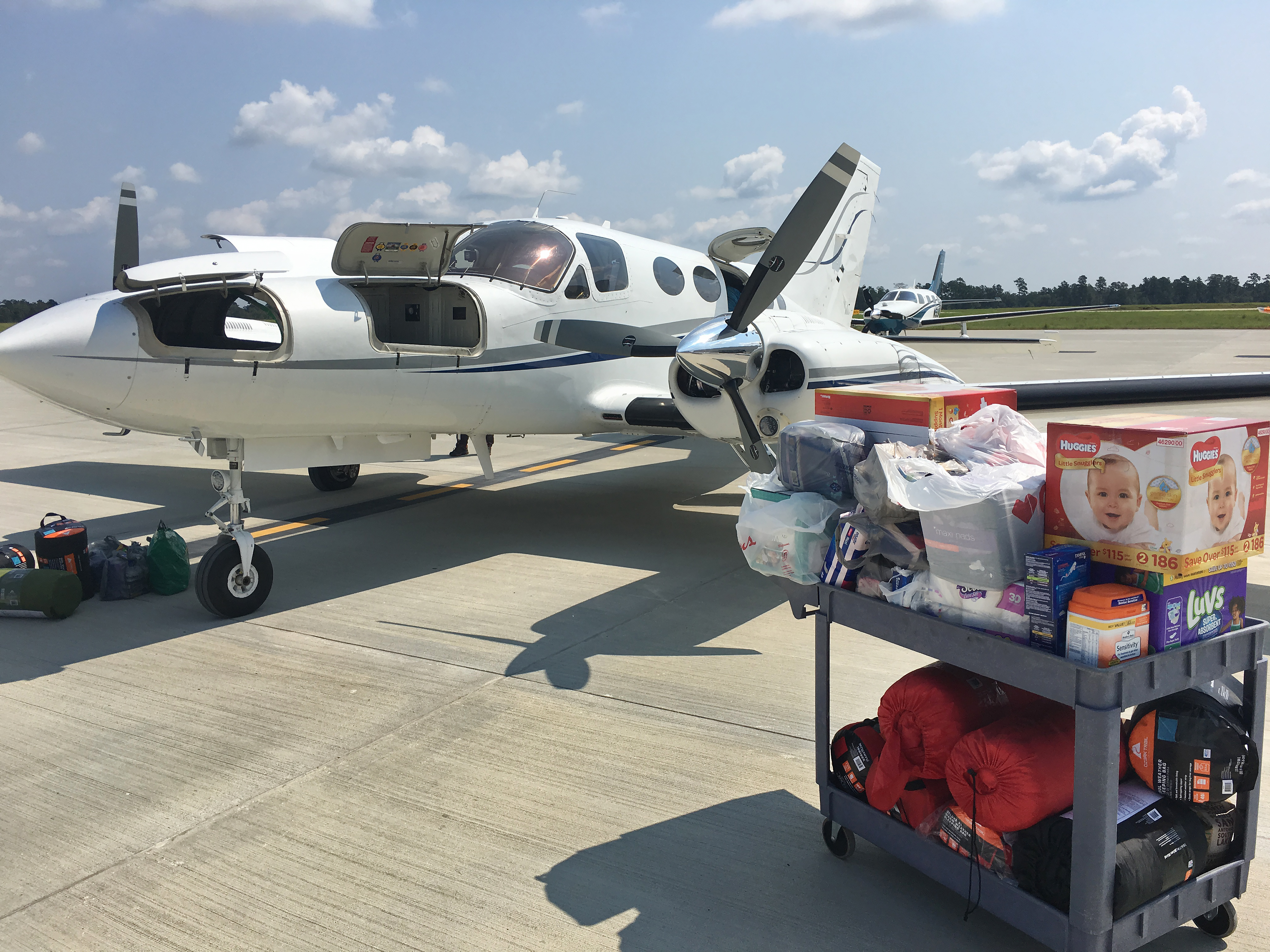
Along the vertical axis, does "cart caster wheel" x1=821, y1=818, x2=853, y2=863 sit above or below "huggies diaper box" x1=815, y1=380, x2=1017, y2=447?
below

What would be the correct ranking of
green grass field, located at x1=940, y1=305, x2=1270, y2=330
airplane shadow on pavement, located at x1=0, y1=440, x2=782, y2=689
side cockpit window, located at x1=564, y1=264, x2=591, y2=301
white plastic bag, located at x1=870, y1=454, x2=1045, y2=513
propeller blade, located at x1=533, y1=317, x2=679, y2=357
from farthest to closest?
green grass field, located at x1=940, y1=305, x2=1270, y2=330 → side cockpit window, located at x1=564, y1=264, x2=591, y2=301 → propeller blade, located at x1=533, y1=317, x2=679, y2=357 → airplane shadow on pavement, located at x1=0, y1=440, x2=782, y2=689 → white plastic bag, located at x1=870, y1=454, x2=1045, y2=513

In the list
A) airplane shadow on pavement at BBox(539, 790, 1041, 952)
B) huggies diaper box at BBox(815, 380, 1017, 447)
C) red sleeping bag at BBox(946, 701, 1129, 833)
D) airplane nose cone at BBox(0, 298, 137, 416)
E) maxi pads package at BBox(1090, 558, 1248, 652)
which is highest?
airplane nose cone at BBox(0, 298, 137, 416)

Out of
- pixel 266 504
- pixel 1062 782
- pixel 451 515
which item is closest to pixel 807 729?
pixel 1062 782

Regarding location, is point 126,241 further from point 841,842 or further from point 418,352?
point 841,842

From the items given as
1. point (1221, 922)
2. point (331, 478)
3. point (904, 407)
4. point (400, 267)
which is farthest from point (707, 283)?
point (1221, 922)

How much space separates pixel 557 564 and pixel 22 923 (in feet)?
16.1

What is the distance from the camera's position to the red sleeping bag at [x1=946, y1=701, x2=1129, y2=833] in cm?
280

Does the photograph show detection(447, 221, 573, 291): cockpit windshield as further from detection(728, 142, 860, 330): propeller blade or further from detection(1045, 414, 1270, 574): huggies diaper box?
detection(1045, 414, 1270, 574): huggies diaper box

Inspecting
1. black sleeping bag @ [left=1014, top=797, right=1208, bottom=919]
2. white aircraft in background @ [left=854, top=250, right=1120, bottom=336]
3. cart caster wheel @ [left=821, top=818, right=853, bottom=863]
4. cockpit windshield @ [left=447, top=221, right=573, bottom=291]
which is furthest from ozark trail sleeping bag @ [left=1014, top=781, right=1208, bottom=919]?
white aircraft in background @ [left=854, top=250, right=1120, bottom=336]

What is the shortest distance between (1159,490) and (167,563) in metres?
6.69

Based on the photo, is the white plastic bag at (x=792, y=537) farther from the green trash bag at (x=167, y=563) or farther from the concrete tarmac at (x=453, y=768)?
the green trash bag at (x=167, y=563)

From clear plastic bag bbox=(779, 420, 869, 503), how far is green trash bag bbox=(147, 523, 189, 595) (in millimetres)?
5372

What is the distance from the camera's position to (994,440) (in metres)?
3.18

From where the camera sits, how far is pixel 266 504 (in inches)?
414
